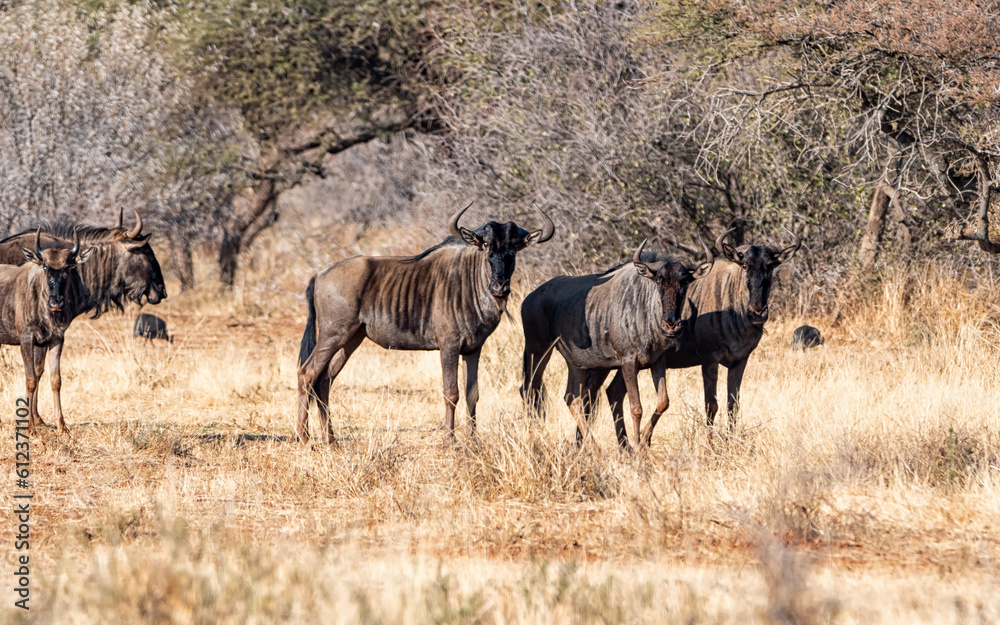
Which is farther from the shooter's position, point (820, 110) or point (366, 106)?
point (366, 106)

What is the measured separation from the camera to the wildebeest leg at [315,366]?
336 inches

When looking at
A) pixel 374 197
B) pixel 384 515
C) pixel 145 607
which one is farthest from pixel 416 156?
pixel 145 607

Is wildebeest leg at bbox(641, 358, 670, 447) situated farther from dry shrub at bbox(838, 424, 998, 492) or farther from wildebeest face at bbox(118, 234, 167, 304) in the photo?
wildebeest face at bbox(118, 234, 167, 304)

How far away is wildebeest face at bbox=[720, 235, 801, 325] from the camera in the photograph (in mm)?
7992

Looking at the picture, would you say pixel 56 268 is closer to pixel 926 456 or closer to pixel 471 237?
pixel 471 237

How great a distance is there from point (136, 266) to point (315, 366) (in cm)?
292

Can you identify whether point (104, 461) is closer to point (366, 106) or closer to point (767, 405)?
point (767, 405)

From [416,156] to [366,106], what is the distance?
4.13 ft

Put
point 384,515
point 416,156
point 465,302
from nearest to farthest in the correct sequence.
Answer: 1. point 384,515
2. point 465,302
3. point 416,156

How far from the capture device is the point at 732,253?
831 cm

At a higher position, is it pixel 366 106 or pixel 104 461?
pixel 366 106

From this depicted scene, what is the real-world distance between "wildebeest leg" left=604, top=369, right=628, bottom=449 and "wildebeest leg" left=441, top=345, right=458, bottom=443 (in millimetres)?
1151

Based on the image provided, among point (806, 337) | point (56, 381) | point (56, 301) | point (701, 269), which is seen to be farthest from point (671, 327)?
point (806, 337)

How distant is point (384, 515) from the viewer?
20.7 ft
